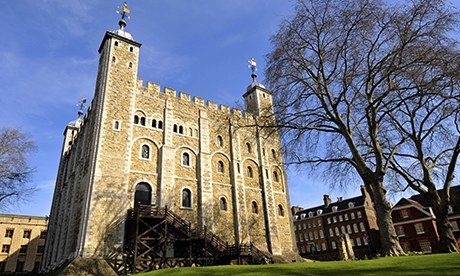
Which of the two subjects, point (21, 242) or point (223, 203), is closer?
point (223, 203)

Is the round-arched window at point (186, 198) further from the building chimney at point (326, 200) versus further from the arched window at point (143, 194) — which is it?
the building chimney at point (326, 200)

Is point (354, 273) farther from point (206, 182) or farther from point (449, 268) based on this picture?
point (206, 182)

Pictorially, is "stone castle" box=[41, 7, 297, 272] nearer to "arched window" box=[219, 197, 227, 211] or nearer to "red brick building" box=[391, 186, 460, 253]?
"arched window" box=[219, 197, 227, 211]

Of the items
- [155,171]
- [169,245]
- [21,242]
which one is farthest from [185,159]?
[21,242]

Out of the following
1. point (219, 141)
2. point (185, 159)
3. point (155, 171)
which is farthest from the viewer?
point (219, 141)

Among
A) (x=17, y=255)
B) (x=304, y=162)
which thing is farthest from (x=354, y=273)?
(x=17, y=255)

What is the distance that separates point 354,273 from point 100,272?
1413 centimetres

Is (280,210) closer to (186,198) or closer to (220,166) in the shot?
(220,166)

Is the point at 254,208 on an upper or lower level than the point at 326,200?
lower

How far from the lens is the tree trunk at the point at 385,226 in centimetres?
1288

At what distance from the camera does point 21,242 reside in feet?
149

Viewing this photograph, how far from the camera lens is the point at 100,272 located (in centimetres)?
1741

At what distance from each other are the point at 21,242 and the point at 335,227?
4742 cm

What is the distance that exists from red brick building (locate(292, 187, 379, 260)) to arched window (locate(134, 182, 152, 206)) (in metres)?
36.6
